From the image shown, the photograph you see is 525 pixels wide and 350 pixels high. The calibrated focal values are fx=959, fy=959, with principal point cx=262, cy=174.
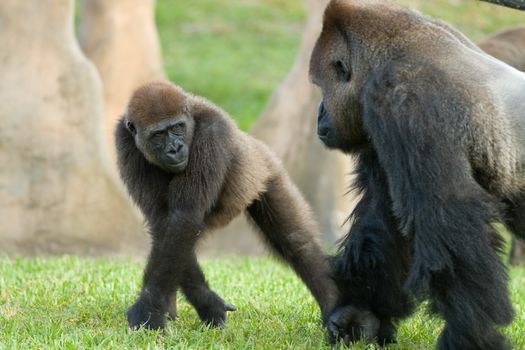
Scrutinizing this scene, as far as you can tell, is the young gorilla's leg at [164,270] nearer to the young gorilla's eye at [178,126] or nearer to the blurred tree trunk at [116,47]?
the young gorilla's eye at [178,126]

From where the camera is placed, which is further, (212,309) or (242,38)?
(242,38)

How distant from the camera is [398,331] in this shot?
4.50 metres

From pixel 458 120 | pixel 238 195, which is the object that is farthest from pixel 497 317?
pixel 238 195

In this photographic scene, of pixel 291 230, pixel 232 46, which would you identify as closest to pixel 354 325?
pixel 291 230

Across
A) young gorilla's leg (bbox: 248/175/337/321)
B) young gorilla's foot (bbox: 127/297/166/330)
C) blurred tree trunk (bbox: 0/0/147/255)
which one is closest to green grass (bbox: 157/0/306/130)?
blurred tree trunk (bbox: 0/0/147/255)

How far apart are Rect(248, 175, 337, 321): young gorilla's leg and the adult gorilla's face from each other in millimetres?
941

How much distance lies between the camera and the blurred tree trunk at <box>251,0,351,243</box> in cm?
1000

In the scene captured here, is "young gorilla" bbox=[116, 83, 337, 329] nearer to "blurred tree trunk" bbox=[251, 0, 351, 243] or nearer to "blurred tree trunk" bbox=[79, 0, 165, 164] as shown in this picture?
"blurred tree trunk" bbox=[251, 0, 351, 243]

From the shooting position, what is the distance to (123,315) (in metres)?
4.55

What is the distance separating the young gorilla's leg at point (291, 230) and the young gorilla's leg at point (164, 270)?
2.19 ft

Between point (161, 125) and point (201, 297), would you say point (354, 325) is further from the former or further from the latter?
point (161, 125)

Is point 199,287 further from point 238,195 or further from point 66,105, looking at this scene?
point 66,105

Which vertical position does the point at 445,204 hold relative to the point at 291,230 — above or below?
above

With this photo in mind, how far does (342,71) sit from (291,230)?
1.22 m
